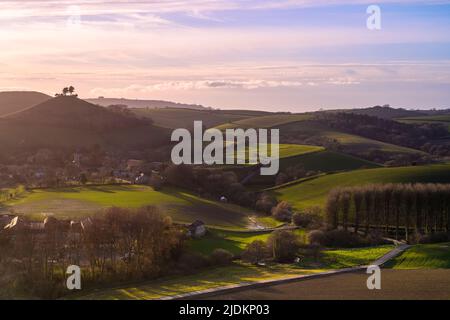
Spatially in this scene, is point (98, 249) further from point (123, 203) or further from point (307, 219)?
point (307, 219)

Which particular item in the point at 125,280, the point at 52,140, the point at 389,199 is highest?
the point at 52,140

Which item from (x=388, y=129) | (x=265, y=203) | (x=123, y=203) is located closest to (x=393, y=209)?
(x=265, y=203)

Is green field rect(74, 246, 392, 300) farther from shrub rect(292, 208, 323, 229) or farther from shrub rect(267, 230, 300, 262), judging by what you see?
shrub rect(292, 208, 323, 229)

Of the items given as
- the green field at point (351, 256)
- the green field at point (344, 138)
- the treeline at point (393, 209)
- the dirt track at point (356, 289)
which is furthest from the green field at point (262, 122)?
the dirt track at point (356, 289)

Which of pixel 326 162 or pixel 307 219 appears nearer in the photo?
pixel 307 219
